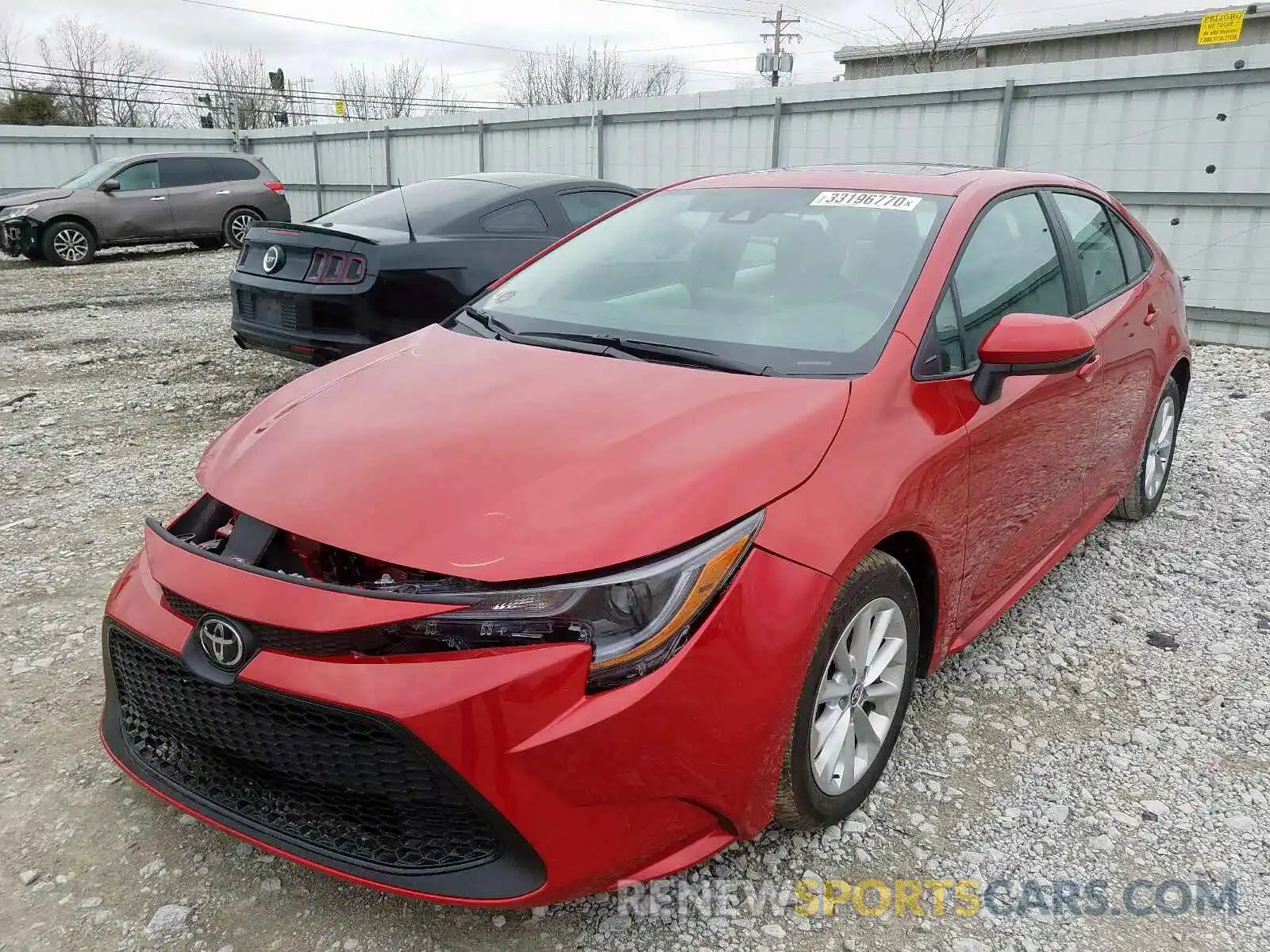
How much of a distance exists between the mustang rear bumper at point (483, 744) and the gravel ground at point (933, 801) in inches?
11.4

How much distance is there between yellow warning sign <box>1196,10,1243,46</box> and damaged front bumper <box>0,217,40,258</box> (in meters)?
14.7

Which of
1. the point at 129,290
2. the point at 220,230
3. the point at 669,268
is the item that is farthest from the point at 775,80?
the point at 669,268

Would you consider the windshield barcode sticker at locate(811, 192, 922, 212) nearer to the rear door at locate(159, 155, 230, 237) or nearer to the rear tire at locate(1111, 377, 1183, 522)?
the rear tire at locate(1111, 377, 1183, 522)

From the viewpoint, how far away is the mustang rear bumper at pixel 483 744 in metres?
1.68

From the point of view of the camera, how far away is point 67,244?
46.3 ft

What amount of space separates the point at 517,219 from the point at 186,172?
11326 millimetres

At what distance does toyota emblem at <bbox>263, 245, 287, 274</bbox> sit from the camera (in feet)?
18.3

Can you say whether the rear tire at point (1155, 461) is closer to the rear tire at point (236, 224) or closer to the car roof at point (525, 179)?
the car roof at point (525, 179)

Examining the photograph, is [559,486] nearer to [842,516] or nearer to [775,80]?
[842,516]

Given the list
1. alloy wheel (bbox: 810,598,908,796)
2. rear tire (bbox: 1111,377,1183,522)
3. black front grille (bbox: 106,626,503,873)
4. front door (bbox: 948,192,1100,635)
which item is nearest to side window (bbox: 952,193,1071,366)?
front door (bbox: 948,192,1100,635)

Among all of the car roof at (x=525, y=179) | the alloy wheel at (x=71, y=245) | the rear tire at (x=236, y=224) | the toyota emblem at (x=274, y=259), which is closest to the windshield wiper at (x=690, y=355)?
the toyota emblem at (x=274, y=259)

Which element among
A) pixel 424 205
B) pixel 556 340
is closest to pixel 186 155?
pixel 424 205

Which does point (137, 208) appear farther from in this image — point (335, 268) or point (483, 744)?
point (483, 744)

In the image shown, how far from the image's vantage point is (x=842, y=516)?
2.02 m
